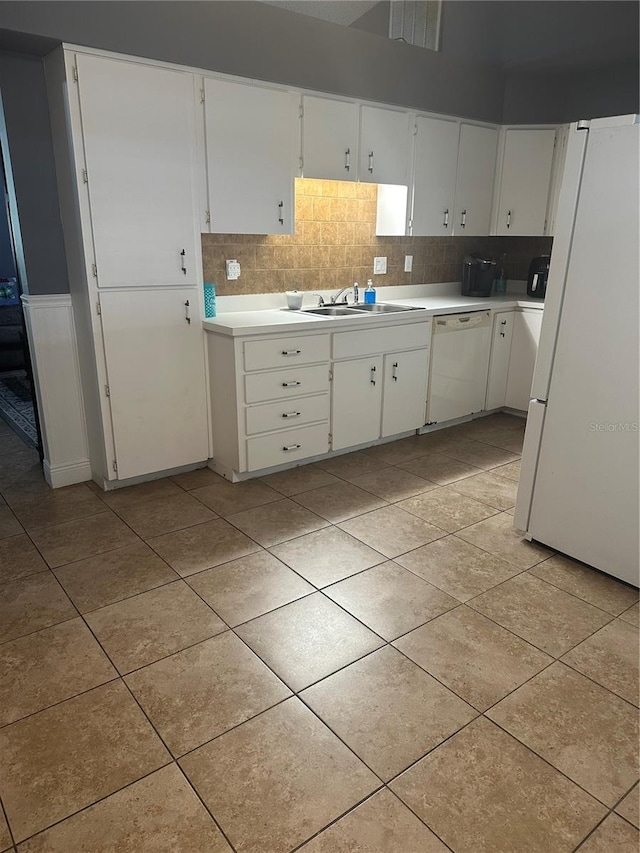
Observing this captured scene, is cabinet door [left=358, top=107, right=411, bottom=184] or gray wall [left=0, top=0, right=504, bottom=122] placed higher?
gray wall [left=0, top=0, right=504, bottom=122]

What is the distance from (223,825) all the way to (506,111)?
503 cm

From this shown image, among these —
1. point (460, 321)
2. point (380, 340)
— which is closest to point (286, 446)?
point (380, 340)

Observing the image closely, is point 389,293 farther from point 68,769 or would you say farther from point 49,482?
point 68,769

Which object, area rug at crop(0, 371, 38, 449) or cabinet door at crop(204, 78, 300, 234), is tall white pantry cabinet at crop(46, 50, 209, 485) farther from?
area rug at crop(0, 371, 38, 449)

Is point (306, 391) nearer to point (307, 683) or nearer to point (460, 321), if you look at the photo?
point (460, 321)

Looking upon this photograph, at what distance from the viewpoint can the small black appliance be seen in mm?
4891

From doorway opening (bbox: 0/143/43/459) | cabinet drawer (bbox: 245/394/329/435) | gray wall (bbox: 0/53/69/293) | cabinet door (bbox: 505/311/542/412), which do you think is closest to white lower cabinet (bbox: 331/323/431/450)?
cabinet drawer (bbox: 245/394/329/435)

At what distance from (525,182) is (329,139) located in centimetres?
189

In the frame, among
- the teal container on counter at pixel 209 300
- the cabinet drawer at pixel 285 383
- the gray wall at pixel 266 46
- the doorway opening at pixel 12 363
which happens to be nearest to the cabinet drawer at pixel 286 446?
the cabinet drawer at pixel 285 383

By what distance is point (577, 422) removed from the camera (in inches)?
102

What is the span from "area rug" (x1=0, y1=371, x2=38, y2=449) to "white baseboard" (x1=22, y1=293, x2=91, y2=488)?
0.60 m

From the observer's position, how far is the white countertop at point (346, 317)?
341cm

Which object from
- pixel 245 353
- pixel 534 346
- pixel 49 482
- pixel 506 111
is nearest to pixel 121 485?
pixel 49 482

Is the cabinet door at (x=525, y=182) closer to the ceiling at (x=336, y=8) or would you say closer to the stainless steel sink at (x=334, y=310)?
the ceiling at (x=336, y=8)
